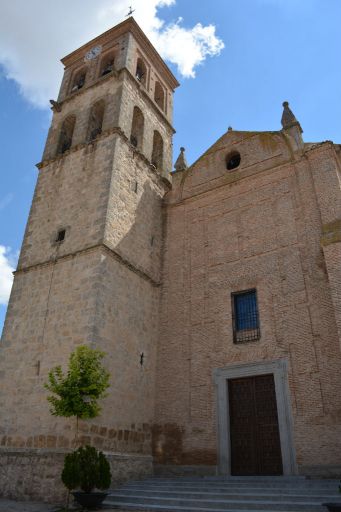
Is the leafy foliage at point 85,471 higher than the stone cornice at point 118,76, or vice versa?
the stone cornice at point 118,76

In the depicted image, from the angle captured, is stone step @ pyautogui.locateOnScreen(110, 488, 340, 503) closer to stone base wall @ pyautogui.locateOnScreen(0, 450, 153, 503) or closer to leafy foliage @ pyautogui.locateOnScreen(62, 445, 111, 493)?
leafy foliage @ pyautogui.locateOnScreen(62, 445, 111, 493)

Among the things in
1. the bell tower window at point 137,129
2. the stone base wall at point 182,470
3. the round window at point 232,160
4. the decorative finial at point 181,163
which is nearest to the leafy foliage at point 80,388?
the stone base wall at point 182,470

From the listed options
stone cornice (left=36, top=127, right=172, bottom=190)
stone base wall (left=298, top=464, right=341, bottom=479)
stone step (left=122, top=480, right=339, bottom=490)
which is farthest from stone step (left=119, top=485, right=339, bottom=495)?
stone cornice (left=36, top=127, right=172, bottom=190)

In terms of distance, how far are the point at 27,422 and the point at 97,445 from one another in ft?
6.34

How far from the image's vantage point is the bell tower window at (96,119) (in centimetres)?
1694

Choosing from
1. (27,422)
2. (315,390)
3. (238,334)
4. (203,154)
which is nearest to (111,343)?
(27,422)

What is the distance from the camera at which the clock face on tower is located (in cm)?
2036

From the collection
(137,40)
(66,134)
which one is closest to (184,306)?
(66,134)

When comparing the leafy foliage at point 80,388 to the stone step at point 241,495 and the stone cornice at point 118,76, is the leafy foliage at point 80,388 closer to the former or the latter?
the stone step at point 241,495

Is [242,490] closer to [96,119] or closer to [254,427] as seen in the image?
[254,427]

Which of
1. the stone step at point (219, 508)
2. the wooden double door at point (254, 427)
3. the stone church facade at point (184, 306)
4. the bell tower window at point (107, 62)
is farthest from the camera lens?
the bell tower window at point (107, 62)

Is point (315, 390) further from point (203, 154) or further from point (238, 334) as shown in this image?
point (203, 154)

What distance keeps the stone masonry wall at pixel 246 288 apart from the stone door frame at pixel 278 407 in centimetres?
17

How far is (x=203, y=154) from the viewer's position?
16.6 meters
